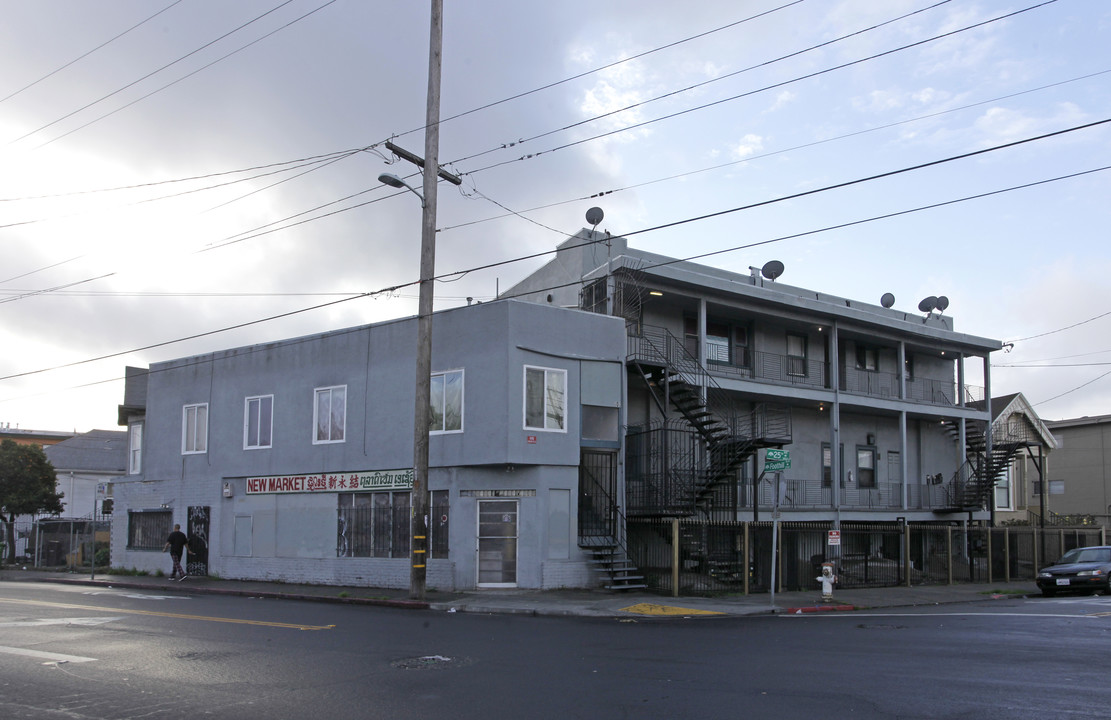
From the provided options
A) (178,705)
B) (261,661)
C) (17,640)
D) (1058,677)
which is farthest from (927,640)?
(17,640)

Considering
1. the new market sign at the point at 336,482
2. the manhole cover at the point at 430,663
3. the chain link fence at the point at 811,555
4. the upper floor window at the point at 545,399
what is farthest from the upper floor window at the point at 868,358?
the manhole cover at the point at 430,663

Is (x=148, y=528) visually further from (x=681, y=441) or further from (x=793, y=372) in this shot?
(x=793, y=372)

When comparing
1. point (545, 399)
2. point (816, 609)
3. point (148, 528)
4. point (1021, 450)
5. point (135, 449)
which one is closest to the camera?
point (816, 609)

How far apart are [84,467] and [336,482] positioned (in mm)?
39646

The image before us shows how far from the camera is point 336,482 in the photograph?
25.5m

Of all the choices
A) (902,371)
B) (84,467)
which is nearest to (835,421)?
(902,371)

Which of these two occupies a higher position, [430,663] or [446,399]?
[446,399]

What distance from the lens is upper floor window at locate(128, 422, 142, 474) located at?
34.0m

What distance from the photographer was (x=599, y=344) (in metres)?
23.8

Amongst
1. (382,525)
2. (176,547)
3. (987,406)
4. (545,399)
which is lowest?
(176,547)

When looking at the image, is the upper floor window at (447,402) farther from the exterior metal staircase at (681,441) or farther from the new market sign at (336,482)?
the exterior metal staircase at (681,441)

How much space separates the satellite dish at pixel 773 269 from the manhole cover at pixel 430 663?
23368 millimetres

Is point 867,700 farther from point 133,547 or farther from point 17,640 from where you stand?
point 133,547

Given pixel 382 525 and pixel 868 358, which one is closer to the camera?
pixel 382 525
